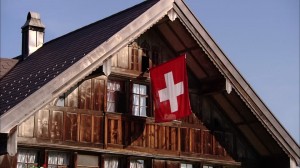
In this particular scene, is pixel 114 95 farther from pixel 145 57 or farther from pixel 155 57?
pixel 155 57

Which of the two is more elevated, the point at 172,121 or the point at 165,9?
the point at 165,9

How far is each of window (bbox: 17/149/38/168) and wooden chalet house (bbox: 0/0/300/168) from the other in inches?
1.1

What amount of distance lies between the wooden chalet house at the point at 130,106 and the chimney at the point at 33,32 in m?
1.28

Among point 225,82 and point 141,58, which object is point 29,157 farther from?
point 225,82

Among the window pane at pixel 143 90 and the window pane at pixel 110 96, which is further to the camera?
the window pane at pixel 143 90

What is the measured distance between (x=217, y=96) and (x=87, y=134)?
520cm

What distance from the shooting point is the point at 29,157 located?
21.8 m

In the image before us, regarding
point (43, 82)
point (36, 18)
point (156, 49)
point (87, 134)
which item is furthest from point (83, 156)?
point (36, 18)

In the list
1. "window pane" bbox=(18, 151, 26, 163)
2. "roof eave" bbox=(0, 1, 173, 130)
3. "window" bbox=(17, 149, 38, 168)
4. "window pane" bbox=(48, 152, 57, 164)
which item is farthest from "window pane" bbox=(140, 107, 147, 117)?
"window pane" bbox=(18, 151, 26, 163)

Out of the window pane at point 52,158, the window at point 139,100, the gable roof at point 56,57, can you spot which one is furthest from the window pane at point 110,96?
the window pane at point 52,158

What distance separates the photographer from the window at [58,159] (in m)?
22.2

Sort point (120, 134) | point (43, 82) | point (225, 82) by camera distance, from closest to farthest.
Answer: point (43, 82) < point (120, 134) < point (225, 82)

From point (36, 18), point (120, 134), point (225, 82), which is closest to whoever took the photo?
point (120, 134)

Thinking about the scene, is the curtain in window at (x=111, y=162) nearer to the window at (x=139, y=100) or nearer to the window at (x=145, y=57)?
the window at (x=139, y=100)
